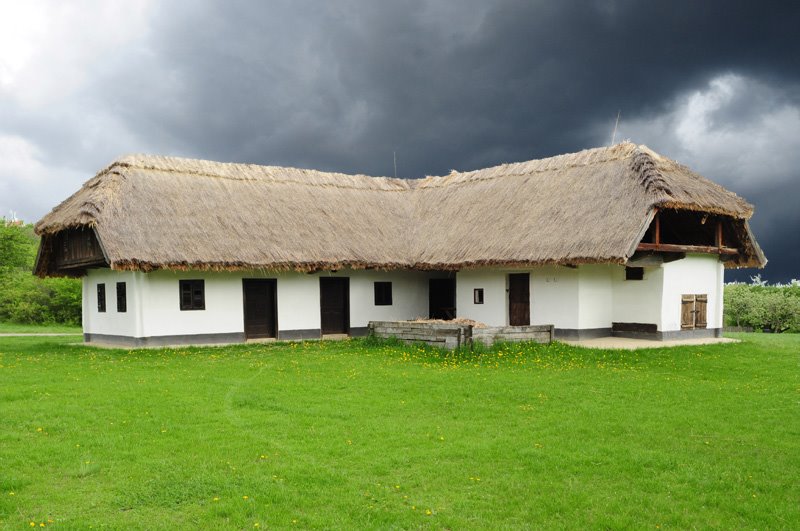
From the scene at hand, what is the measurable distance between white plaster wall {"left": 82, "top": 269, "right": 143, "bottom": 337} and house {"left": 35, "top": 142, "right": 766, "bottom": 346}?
63mm

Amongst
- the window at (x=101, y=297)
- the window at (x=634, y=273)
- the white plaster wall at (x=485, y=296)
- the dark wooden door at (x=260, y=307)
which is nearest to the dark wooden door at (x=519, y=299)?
the white plaster wall at (x=485, y=296)

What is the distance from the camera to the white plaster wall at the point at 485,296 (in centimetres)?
2238

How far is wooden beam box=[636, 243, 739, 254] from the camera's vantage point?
63.3 feet

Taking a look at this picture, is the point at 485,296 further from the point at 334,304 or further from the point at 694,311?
the point at 694,311

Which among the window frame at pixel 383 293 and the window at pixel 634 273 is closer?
the window at pixel 634 273

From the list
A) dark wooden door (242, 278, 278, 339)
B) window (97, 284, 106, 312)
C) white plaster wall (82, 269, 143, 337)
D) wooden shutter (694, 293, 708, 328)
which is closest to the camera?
white plaster wall (82, 269, 143, 337)

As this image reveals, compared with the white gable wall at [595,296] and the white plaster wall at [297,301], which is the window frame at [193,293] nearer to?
the white plaster wall at [297,301]

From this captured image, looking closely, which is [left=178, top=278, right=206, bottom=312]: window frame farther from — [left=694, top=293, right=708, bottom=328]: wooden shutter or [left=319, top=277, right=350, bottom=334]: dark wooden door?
[left=694, top=293, right=708, bottom=328]: wooden shutter

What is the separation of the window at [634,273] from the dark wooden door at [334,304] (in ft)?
29.4

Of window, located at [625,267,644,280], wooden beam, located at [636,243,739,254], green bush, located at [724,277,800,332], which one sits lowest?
green bush, located at [724,277,800,332]

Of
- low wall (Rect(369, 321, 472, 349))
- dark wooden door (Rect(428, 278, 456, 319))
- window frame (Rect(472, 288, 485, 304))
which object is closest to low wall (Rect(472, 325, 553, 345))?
low wall (Rect(369, 321, 472, 349))

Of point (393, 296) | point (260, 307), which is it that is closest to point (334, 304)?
point (393, 296)

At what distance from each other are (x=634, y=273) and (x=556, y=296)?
2.44 m

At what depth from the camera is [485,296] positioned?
75.4ft
